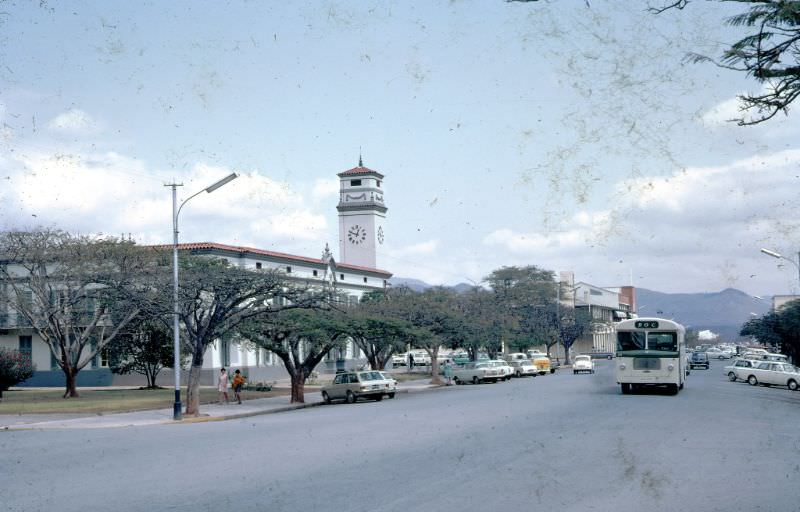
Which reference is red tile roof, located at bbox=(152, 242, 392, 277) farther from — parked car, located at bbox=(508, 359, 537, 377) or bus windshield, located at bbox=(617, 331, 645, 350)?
bus windshield, located at bbox=(617, 331, 645, 350)

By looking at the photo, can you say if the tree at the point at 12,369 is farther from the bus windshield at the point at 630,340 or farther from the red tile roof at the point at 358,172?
the red tile roof at the point at 358,172

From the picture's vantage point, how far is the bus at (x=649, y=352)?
114 feet

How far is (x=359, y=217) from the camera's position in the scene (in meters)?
91.9

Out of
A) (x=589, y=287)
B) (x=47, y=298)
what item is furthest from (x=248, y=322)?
(x=589, y=287)

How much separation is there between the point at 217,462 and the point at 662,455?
8.47 m

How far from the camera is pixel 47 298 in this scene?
46.9 m

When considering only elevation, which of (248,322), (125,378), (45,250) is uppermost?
(45,250)

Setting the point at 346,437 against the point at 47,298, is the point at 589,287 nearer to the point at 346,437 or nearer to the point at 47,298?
the point at 47,298

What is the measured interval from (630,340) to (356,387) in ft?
39.7

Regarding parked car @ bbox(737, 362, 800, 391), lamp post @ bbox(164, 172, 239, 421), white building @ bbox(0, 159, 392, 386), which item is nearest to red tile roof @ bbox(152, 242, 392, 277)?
white building @ bbox(0, 159, 392, 386)

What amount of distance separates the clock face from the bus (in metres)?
57.7

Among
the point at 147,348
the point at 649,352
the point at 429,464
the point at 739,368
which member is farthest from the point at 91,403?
the point at 739,368

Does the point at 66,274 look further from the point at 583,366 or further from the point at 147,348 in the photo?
the point at 583,366

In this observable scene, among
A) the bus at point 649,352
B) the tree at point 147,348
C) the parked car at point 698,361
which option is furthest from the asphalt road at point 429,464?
the parked car at point 698,361
